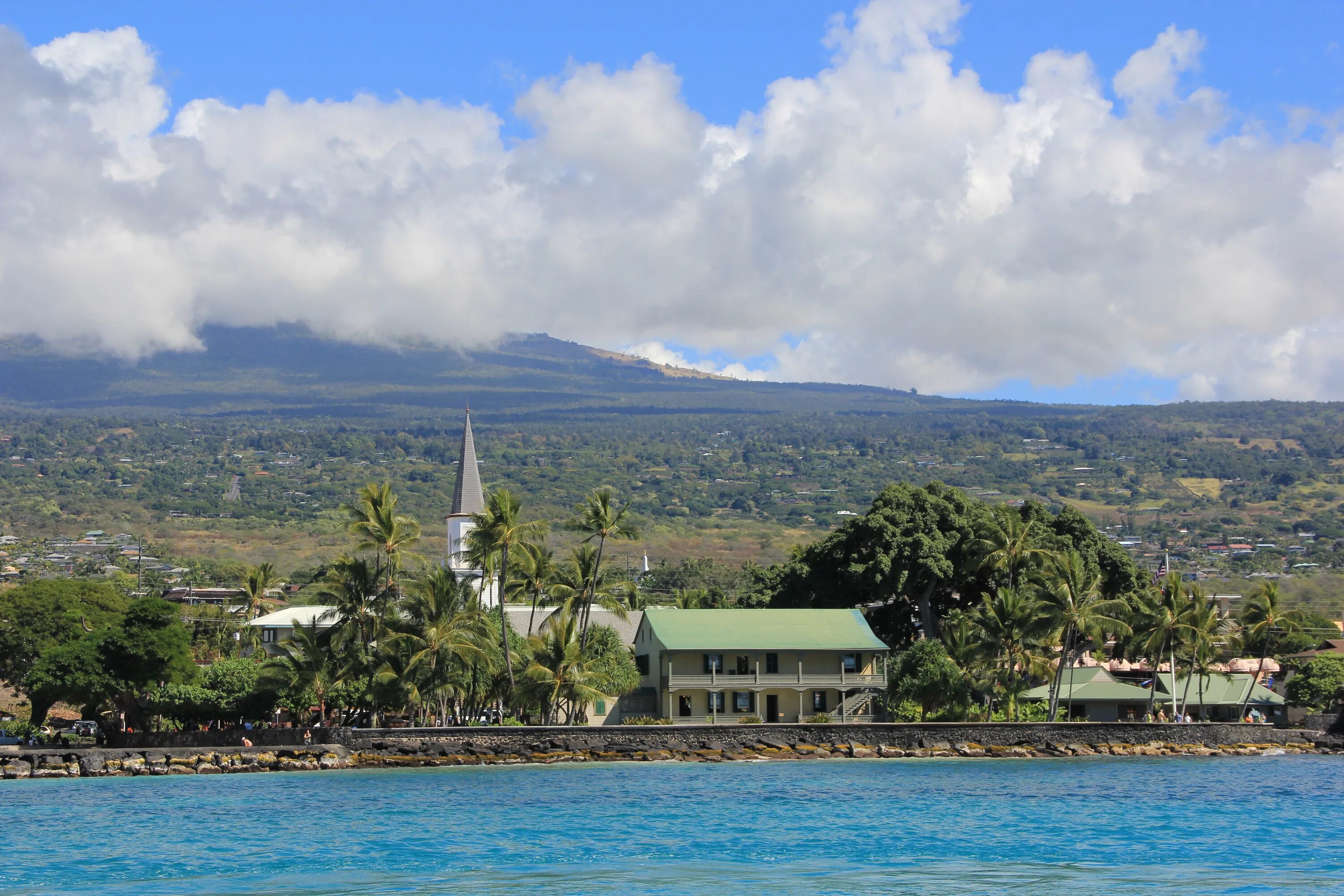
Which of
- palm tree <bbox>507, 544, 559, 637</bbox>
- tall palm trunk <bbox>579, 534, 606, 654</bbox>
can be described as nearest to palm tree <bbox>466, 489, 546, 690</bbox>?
palm tree <bbox>507, 544, 559, 637</bbox>

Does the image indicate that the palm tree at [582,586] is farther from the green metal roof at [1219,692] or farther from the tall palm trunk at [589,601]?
the green metal roof at [1219,692]

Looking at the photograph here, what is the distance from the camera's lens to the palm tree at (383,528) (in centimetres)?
5478

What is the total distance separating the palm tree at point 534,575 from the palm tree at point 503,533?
6.94ft

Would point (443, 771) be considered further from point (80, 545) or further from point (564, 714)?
point (80, 545)

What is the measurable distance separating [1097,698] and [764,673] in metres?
16.3

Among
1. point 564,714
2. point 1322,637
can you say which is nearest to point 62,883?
point 564,714

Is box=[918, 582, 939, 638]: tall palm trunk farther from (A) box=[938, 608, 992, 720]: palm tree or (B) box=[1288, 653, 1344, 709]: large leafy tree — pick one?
(B) box=[1288, 653, 1344, 709]: large leafy tree

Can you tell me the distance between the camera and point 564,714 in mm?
59812

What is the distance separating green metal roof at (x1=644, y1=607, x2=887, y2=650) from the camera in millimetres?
59281

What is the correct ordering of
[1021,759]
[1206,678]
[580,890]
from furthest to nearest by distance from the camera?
1. [1206,678]
2. [1021,759]
3. [580,890]

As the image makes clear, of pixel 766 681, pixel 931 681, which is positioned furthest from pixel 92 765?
pixel 931 681

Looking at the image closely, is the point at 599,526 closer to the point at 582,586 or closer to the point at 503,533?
the point at 582,586

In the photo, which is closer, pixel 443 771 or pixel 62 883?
pixel 62 883

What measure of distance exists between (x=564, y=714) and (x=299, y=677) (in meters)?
12.0
